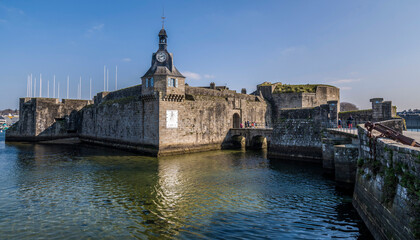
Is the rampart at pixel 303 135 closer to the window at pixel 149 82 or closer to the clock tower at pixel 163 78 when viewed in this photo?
the clock tower at pixel 163 78

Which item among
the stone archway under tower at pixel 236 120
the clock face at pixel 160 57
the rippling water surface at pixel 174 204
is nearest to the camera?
the rippling water surface at pixel 174 204

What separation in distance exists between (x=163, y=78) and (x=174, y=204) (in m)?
16.0

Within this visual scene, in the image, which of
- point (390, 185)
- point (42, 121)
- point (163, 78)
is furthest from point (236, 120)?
point (42, 121)

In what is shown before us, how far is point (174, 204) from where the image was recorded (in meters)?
10.2

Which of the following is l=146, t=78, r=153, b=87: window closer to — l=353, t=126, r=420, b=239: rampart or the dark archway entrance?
the dark archway entrance

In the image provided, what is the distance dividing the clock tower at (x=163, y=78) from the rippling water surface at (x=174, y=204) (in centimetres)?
967

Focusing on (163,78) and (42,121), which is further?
(42,121)

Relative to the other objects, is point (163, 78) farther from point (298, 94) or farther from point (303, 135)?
point (298, 94)

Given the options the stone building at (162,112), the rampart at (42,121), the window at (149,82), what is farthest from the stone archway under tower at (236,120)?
the rampart at (42,121)

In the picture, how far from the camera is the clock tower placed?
78.6 ft

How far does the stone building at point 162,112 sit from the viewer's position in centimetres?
2422

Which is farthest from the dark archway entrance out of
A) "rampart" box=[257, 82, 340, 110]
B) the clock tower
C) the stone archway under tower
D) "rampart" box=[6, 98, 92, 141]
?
"rampart" box=[6, 98, 92, 141]

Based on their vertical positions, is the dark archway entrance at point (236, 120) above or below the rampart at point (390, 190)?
above

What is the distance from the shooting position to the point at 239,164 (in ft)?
62.7
